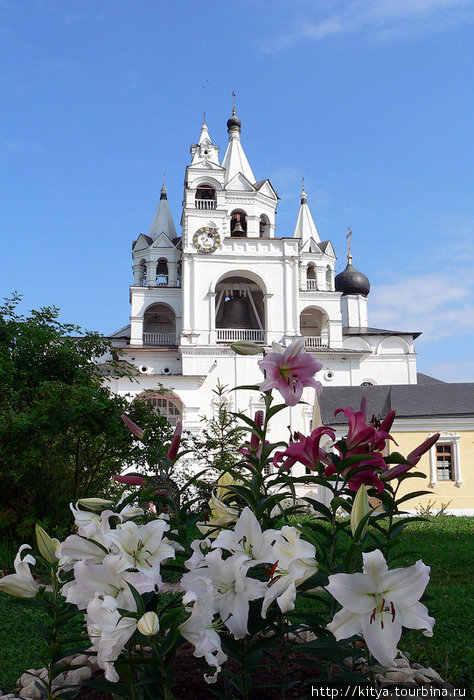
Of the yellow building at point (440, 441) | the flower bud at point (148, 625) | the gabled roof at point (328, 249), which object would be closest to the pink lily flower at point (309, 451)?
the flower bud at point (148, 625)

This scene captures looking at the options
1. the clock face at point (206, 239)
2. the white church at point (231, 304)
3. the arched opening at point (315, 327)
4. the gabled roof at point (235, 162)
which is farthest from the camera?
the gabled roof at point (235, 162)

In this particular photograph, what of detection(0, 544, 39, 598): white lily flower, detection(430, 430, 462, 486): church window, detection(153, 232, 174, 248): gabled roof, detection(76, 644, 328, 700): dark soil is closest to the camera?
detection(0, 544, 39, 598): white lily flower

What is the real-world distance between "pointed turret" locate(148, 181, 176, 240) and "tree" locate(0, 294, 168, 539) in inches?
1216

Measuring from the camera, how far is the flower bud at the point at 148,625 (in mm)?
1542

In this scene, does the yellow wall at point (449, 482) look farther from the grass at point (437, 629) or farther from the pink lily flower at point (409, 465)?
the pink lily flower at point (409, 465)

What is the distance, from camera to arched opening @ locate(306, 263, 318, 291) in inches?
1558

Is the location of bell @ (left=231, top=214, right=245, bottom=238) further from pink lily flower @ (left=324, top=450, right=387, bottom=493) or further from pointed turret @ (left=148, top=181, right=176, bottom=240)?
pink lily flower @ (left=324, top=450, right=387, bottom=493)

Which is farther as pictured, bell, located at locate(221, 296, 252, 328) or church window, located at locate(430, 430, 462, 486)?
bell, located at locate(221, 296, 252, 328)

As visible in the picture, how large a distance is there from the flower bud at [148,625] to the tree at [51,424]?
598cm

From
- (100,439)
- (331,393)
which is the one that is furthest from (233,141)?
(100,439)

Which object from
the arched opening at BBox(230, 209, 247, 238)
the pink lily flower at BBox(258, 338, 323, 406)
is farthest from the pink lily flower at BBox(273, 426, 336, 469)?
the arched opening at BBox(230, 209, 247, 238)

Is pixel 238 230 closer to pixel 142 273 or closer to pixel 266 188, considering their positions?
pixel 266 188

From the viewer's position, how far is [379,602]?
1.57 metres

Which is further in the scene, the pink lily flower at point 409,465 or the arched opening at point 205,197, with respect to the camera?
the arched opening at point 205,197
